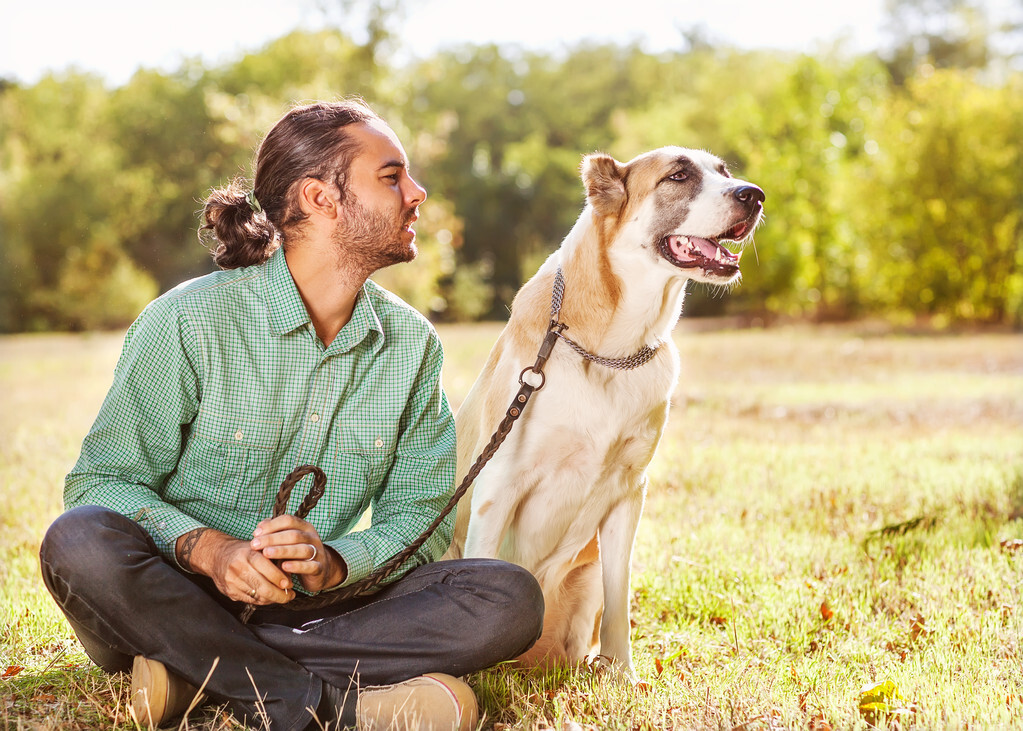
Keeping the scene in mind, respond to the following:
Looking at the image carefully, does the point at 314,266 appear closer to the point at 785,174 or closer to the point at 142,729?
the point at 142,729

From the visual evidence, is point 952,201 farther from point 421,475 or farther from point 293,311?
point 293,311

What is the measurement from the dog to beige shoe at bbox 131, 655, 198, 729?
95cm

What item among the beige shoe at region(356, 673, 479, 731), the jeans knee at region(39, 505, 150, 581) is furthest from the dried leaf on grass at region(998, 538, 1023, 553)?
the jeans knee at region(39, 505, 150, 581)

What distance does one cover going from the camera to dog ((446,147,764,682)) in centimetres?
283

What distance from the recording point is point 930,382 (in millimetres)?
10906

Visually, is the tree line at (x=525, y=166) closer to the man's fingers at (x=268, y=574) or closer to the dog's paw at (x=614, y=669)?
the dog's paw at (x=614, y=669)

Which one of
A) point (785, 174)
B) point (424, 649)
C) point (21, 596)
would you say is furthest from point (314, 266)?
point (785, 174)

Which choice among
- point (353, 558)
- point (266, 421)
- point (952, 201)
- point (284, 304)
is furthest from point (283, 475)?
point (952, 201)

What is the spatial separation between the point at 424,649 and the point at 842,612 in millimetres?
1520

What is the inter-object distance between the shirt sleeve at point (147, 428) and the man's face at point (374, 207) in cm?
49

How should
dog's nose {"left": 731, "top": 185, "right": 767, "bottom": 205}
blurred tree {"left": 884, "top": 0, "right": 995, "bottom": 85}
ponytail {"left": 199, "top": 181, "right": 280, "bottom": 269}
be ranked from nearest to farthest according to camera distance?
ponytail {"left": 199, "top": 181, "right": 280, "bottom": 269}, dog's nose {"left": 731, "top": 185, "right": 767, "bottom": 205}, blurred tree {"left": 884, "top": 0, "right": 995, "bottom": 85}

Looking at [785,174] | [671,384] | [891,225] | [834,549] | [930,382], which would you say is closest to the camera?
[671,384]

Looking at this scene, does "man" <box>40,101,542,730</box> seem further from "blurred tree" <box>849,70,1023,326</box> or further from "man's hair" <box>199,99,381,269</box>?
"blurred tree" <box>849,70,1023,326</box>

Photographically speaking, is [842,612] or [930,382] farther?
[930,382]
